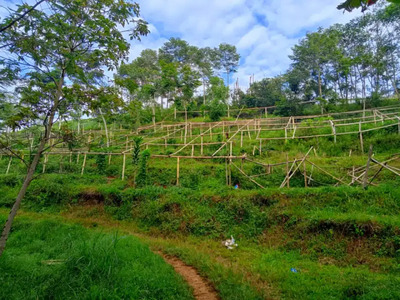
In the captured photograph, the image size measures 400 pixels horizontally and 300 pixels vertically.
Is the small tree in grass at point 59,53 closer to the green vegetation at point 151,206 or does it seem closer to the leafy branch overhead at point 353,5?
the green vegetation at point 151,206

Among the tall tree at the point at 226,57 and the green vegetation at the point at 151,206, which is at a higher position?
the tall tree at the point at 226,57

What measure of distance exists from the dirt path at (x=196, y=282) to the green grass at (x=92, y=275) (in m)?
0.30

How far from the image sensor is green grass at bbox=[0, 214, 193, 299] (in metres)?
3.81

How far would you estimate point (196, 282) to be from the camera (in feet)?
17.1

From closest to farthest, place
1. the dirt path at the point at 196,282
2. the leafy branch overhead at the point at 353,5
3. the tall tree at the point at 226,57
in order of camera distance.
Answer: the leafy branch overhead at the point at 353,5 → the dirt path at the point at 196,282 → the tall tree at the point at 226,57

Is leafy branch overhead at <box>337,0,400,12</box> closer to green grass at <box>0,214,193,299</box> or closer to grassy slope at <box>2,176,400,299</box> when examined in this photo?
grassy slope at <box>2,176,400,299</box>

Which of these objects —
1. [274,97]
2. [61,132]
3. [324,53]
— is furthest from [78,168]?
[324,53]

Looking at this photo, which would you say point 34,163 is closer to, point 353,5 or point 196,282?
point 196,282

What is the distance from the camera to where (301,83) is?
98.2 feet

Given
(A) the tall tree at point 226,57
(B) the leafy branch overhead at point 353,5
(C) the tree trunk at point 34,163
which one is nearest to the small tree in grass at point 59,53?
(C) the tree trunk at point 34,163

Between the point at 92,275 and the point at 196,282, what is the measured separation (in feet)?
7.31

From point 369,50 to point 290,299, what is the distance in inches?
1199

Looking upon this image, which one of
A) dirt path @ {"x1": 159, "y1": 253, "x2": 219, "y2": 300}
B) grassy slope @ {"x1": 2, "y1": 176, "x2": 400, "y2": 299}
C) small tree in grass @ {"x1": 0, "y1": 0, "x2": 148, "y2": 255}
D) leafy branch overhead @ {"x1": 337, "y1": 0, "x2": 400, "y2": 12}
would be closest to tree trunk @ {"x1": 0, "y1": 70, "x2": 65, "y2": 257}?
small tree in grass @ {"x1": 0, "y1": 0, "x2": 148, "y2": 255}

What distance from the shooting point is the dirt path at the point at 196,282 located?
184 inches
